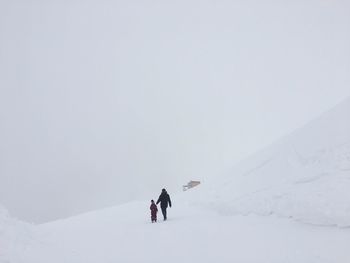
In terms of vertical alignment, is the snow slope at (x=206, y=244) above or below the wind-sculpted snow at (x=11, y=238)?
below

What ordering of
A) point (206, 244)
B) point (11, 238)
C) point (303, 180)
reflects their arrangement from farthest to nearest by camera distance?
point (303, 180), point (206, 244), point (11, 238)

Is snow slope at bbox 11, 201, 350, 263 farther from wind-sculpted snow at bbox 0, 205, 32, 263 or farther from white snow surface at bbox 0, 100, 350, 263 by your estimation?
wind-sculpted snow at bbox 0, 205, 32, 263

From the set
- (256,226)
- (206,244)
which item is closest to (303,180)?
(256,226)

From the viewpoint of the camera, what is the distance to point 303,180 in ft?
65.7

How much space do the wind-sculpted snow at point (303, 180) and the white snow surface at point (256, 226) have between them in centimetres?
5

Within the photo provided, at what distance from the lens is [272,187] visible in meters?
21.6

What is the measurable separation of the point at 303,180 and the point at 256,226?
14.8 ft

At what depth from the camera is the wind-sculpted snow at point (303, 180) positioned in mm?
16625

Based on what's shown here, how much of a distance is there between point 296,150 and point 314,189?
22.3 feet

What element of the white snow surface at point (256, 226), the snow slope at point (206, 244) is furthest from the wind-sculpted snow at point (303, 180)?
the snow slope at point (206, 244)

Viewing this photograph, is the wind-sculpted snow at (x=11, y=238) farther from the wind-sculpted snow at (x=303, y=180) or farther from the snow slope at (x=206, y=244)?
the wind-sculpted snow at (x=303, y=180)

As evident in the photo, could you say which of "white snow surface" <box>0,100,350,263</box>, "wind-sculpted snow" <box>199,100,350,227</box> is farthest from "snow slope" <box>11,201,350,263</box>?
"wind-sculpted snow" <box>199,100,350,227</box>

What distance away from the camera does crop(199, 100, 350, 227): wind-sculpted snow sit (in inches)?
655

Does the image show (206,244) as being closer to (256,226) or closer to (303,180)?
(256,226)
